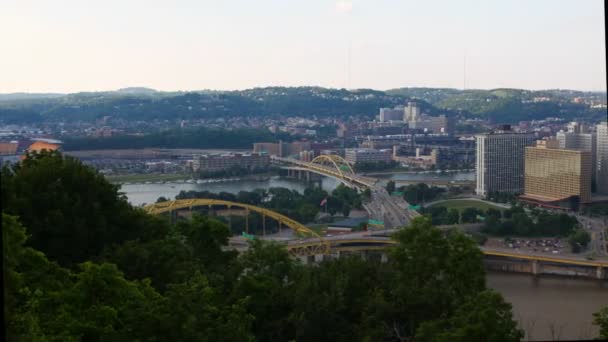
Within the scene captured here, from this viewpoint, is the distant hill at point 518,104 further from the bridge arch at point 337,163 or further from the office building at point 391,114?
the bridge arch at point 337,163

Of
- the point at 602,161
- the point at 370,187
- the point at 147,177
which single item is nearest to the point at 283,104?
the point at 147,177

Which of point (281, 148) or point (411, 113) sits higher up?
point (411, 113)

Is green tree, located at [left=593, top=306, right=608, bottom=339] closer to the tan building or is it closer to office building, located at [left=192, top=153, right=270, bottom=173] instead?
the tan building

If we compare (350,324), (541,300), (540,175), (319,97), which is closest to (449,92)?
(319,97)

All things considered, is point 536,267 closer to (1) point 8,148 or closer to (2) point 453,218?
(2) point 453,218

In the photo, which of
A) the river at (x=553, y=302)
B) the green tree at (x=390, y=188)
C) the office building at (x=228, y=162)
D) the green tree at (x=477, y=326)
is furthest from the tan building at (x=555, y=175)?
the green tree at (x=477, y=326)

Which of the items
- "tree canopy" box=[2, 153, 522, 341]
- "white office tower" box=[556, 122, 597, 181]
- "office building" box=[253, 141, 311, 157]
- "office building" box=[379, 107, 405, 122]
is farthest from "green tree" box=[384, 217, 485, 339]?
"office building" box=[379, 107, 405, 122]

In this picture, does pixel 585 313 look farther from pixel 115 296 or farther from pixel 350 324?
pixel 115 296
